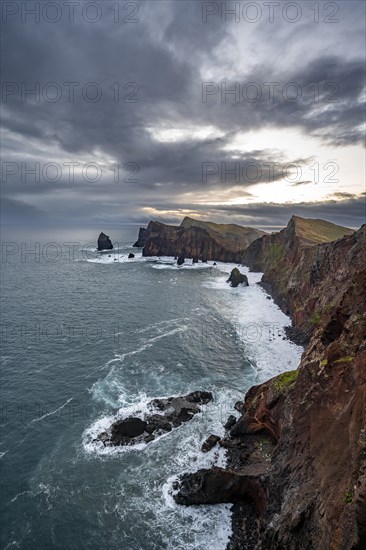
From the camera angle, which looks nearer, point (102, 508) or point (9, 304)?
point (102, 508)

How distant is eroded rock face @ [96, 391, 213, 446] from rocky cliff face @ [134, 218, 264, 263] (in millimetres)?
133065

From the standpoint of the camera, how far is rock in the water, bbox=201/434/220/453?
107 feet

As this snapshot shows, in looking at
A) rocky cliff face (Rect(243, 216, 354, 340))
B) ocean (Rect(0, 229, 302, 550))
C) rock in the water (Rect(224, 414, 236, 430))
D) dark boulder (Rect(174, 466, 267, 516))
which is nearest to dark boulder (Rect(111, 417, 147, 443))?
ocean (Rect(0, 229, 302, 550))

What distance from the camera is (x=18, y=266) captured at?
5335 inches

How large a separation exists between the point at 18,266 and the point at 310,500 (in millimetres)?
144412

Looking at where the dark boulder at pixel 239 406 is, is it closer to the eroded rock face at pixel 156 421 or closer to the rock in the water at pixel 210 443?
the eroded rock face at pixel 156 421

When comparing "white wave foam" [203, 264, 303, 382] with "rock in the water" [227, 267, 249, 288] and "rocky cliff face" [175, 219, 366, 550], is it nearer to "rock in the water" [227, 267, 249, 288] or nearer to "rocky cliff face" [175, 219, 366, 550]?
"rock in the water" [227, 267, 249, 288]

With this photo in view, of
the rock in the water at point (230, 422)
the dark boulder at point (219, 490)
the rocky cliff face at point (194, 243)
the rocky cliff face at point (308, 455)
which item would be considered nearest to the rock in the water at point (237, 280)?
the rocky cliff face at point (194, 243)

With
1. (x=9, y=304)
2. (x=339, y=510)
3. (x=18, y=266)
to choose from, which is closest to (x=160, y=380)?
(x=339, y=510)

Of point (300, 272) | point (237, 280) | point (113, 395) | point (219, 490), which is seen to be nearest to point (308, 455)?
point (219, 490)

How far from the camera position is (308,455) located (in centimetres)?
1978

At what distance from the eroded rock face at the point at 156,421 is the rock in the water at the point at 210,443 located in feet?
14.7

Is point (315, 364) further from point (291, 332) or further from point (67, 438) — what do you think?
point (291, 332)

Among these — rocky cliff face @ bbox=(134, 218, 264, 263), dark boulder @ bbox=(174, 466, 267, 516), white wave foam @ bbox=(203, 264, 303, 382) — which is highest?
rocky cliff face @ bbox=(134, 218, 264, 263)
